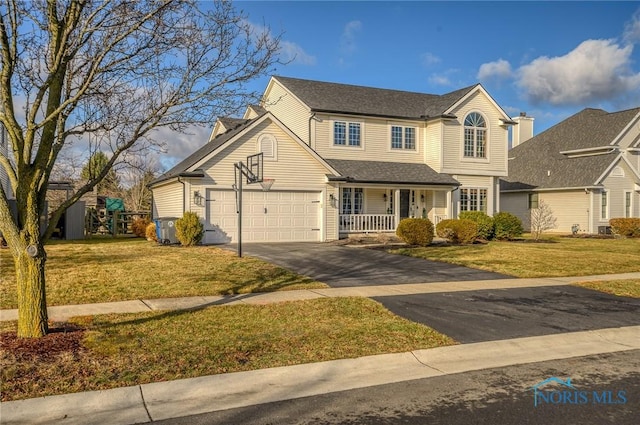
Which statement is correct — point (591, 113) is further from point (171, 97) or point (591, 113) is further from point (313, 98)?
point (171, 97)

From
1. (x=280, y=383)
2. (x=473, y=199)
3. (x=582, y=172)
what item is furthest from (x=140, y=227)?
(x=582, y=172)

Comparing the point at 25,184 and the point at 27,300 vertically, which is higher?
the point at 25,184

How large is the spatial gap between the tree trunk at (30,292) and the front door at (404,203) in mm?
22182

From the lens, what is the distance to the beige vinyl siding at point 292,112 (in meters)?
26.6

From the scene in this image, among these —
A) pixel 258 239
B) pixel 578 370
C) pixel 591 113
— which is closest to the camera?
pixel 578 370

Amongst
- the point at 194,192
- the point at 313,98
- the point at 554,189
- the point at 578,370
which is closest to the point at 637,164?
the point at 554,189

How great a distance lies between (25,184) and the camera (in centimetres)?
711

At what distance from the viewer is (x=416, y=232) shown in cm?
2134

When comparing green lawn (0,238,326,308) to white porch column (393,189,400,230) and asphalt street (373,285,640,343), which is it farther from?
white porch column (393,189,400,230)

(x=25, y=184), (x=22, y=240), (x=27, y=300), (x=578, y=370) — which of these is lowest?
(x=578, y=370)

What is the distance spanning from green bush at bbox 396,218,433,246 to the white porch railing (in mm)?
4430

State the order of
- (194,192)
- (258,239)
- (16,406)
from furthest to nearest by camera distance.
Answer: (258,239), (194,192), (16,406)

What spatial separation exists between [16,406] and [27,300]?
2.27m

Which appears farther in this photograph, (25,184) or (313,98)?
(313,98)
